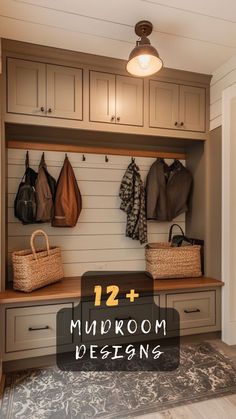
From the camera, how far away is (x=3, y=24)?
5.99 ft

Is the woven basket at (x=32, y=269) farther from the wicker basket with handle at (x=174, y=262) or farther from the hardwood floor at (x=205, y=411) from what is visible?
the hardwood floor at (x=205, y=411)

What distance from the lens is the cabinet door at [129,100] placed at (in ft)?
7.47

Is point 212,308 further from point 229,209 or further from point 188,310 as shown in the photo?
point 229,209

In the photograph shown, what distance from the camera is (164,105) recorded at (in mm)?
2398

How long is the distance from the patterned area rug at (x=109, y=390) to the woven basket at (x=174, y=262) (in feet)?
2.29

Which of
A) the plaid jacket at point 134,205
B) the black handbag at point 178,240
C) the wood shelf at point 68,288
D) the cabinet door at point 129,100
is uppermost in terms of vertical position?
the cabinet door at point 129,100

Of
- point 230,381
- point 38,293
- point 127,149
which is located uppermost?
point 127,149

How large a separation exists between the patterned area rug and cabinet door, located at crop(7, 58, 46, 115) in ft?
6.24

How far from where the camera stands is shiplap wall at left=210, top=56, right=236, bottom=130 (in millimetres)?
2250

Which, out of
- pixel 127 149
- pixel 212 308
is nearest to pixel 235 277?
pixel 212 308

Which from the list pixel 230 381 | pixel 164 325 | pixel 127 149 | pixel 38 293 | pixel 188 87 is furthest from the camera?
pixel 127 149

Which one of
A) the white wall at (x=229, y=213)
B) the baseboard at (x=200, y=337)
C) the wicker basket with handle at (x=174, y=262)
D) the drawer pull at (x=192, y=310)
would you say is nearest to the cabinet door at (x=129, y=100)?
the white wall at (x=229, y=213)

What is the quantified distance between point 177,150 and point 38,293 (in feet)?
6.25

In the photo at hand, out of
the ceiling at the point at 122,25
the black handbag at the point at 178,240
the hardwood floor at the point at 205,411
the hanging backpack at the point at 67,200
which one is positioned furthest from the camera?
the black handbag at the point at 178,240
